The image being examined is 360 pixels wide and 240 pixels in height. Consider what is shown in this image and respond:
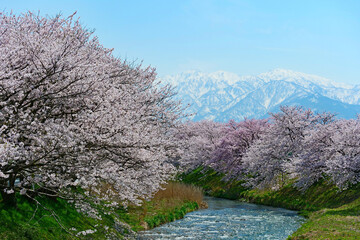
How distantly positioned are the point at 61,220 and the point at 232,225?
15.1 metres

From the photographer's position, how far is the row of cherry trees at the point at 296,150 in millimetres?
27875

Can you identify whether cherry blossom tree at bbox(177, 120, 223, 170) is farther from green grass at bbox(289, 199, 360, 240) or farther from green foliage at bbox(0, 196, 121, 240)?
green foliage at bbox(0, 196, 121, 240)

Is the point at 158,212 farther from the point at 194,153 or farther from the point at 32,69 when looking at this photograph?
the point at 194,153

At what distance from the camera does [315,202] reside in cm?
3438

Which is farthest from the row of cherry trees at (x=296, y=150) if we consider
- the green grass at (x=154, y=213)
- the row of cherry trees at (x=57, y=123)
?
the row of cherry trees at (x=57, y=123)

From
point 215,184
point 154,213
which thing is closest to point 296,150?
point 215,184

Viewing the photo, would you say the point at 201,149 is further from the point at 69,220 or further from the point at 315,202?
the point at 69,220

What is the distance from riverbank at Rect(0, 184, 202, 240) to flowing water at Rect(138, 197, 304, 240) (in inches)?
43.1

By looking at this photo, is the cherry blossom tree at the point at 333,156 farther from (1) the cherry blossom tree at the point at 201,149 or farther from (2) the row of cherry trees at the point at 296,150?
(1) the cherry blossom tree at the point at 201,149

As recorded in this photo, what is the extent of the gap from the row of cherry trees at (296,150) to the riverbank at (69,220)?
6.97m

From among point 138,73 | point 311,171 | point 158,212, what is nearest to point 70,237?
point 158,212

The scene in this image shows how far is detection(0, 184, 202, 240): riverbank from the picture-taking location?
39.0 ft

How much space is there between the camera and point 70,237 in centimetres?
1409

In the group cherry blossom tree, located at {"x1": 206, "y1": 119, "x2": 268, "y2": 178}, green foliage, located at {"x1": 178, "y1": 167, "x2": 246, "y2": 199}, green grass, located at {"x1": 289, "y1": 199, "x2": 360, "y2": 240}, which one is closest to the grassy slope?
green grass, located at {"x1": 289, "y1": 199, "x2": 360, "y2": 240}
